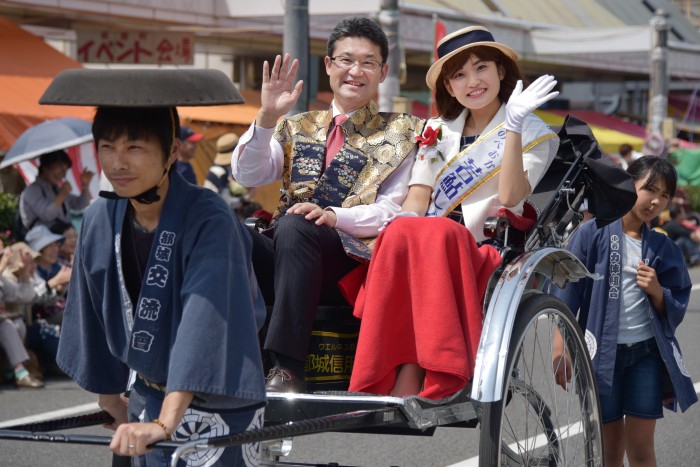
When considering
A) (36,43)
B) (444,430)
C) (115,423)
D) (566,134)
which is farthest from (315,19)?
(115,423)

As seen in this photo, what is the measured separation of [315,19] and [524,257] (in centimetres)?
1281

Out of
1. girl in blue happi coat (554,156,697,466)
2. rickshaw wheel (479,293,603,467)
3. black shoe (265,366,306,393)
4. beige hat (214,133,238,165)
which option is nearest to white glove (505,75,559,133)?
rickshaw wheel (479,293,603,467)

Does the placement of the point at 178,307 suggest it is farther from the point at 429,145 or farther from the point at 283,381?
the point at 429,145

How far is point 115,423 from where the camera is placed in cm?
308

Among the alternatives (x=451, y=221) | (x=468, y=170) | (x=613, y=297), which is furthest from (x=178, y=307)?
(x=613, y=297)

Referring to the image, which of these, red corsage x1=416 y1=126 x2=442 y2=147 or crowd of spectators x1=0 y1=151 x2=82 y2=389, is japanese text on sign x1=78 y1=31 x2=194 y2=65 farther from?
red corsage x1=416 y1=126 x2=442 y2=147

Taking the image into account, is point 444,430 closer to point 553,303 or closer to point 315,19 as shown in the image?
point 553,303

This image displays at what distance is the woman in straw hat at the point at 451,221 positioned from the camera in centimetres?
352

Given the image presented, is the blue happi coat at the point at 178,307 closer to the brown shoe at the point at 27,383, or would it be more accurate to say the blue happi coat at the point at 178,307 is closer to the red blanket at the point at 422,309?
the red blanket at the point at 422,309

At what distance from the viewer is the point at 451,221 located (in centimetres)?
360

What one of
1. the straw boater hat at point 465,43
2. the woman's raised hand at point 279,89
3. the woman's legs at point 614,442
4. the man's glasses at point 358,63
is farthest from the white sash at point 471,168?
the woman's legs at point 614,442

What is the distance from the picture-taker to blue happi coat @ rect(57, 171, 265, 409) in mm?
2627

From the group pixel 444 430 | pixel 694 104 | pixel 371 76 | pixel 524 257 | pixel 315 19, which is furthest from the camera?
pixel 694 104

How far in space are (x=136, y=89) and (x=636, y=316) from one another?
2.64 metres
